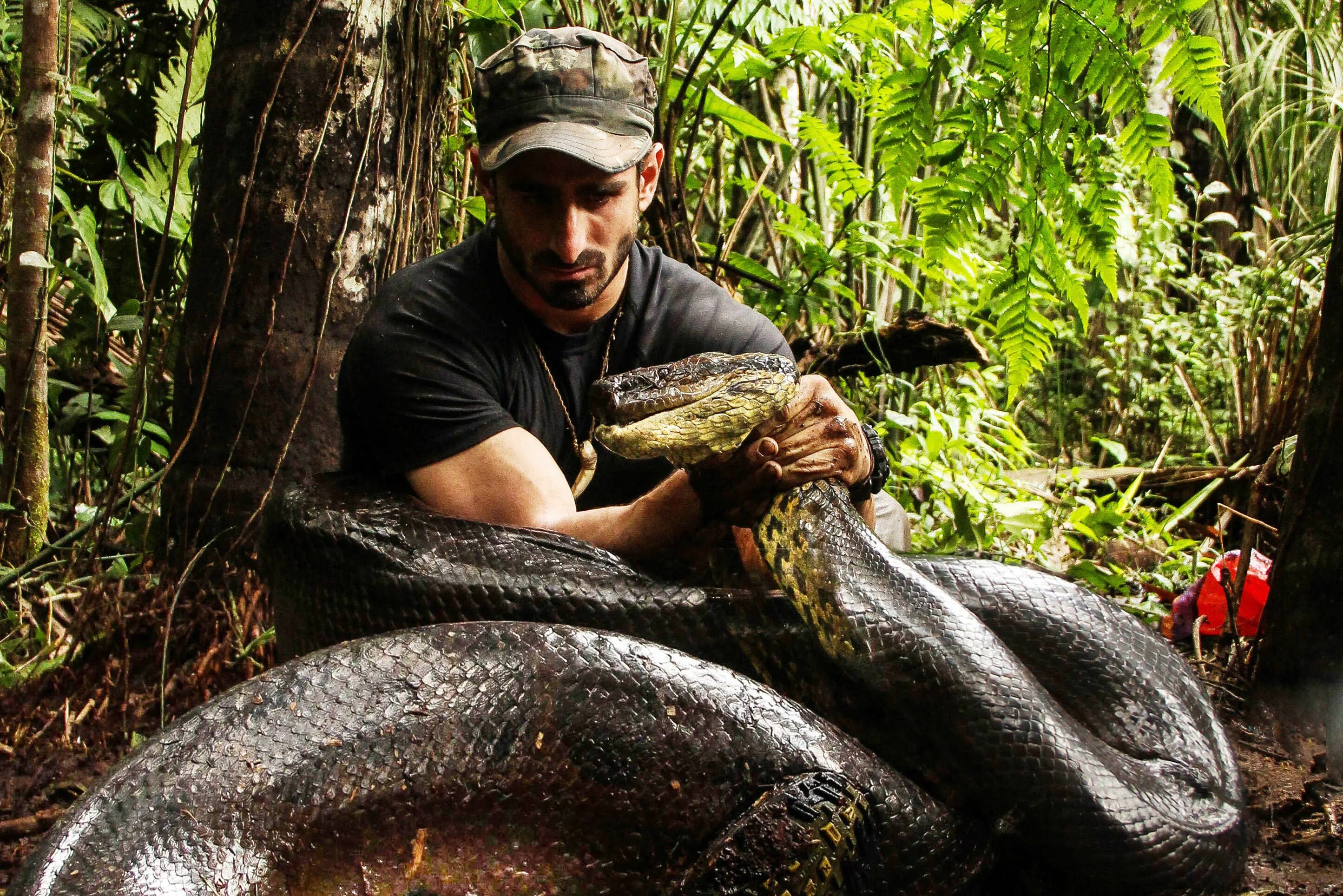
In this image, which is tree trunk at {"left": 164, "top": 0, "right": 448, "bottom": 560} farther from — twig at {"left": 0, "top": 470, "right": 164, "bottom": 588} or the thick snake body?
the thick snake body

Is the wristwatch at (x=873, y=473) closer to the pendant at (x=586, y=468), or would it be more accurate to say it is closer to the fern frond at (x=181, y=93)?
the pendant at (x=586, y=468)

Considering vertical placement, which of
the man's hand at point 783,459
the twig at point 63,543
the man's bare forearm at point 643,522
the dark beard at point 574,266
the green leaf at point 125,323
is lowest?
the twig at point 63,543

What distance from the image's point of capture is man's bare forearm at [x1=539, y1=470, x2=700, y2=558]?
273 centimetres

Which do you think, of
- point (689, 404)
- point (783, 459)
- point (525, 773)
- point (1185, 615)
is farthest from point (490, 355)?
point (1185, 615)

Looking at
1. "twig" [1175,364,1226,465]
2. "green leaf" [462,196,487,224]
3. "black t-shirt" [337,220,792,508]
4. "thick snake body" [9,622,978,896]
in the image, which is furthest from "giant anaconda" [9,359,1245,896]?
"twig" [1175,364,1226,465]

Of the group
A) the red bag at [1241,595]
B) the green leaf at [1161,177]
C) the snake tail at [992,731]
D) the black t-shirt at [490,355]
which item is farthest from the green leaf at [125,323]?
the red bag at [1241,595]

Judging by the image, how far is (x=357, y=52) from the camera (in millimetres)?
3760

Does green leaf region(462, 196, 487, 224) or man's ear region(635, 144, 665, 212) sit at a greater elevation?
man's ear region(635, 144, 665, 212)

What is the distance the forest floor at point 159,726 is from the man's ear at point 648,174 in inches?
73.1

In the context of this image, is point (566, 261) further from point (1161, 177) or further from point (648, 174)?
point (1161, 177)

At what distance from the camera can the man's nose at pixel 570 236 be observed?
3055mm

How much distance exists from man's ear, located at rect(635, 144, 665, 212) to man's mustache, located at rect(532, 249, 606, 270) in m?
0.33

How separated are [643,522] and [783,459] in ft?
1.35

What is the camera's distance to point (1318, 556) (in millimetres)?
3039
